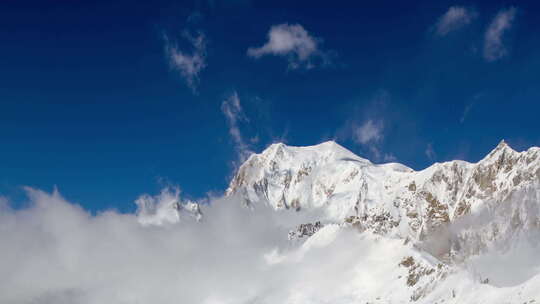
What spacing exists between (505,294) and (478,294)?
1253 inches

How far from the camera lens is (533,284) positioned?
156750 millimetres

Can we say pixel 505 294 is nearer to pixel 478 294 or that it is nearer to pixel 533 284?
pixel 533 284

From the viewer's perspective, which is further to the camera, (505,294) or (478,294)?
(478,294)

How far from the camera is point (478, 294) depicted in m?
197

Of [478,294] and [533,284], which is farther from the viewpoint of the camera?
[478,294]

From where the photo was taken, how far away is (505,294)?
166 metres

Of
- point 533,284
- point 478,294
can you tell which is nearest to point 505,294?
point 533,284

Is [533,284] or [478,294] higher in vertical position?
[478,294]

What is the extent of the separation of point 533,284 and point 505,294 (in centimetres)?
1144

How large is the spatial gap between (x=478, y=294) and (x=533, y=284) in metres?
42.3
